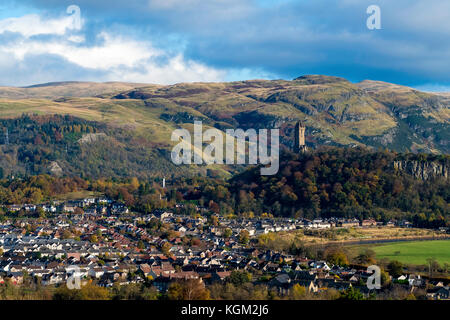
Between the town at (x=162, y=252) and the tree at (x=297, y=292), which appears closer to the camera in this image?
the tree at (x=297, y=292)

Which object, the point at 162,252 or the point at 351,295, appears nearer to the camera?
the point at 351,295

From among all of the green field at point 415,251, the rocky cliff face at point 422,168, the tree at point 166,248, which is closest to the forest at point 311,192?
the rocky cliff face at point 422,168

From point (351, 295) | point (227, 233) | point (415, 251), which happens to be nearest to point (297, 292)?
point (351, 295)

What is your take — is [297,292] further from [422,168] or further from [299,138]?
[299,138]

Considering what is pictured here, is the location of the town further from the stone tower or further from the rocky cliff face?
the stone tower

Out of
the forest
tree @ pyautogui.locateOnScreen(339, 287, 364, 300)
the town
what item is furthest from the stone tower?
tree @ pyautogui.locateOnScreen(339, 287, 364, 300)

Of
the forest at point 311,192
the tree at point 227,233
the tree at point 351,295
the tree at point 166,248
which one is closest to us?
the tree at point 351,295

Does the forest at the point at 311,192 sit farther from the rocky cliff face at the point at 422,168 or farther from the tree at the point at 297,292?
the tree at the point at 297,292
